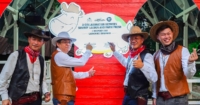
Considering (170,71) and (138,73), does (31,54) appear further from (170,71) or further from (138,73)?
(170,71)

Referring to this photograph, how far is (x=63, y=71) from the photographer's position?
13.0 feet

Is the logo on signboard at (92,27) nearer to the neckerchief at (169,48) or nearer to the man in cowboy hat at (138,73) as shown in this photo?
the man in cowboy hat at (138,73)

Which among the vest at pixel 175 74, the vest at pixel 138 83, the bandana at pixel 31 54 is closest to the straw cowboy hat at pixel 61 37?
the bandana at pixel 31 54

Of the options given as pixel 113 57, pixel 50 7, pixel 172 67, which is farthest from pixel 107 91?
pixel 50 7

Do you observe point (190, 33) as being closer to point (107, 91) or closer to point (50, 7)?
point (107, 91)

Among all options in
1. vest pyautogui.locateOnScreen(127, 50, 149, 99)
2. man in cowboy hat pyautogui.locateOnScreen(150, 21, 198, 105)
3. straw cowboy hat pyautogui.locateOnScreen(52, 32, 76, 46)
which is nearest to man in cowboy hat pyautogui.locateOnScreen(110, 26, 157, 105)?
vest pyautogui.locateOnScreen(127, 50, 149, 99)

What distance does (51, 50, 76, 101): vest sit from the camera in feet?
12.9

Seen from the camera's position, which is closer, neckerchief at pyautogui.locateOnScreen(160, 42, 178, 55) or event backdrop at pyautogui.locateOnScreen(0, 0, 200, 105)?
neckerchief at pyautogui.locateOnScreen(160, 42, 178, 55)

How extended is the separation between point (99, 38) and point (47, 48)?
780 millimetres

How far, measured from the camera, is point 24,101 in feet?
12.0

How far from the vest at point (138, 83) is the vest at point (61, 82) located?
74 centimetres

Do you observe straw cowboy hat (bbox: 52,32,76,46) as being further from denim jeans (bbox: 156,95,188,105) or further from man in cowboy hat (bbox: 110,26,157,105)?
denim jeans (bbox: 156,95,188,105)

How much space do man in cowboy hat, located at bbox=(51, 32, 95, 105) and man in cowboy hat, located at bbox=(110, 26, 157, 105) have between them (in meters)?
0.62

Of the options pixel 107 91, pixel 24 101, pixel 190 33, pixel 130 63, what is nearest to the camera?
pixel 24 101
